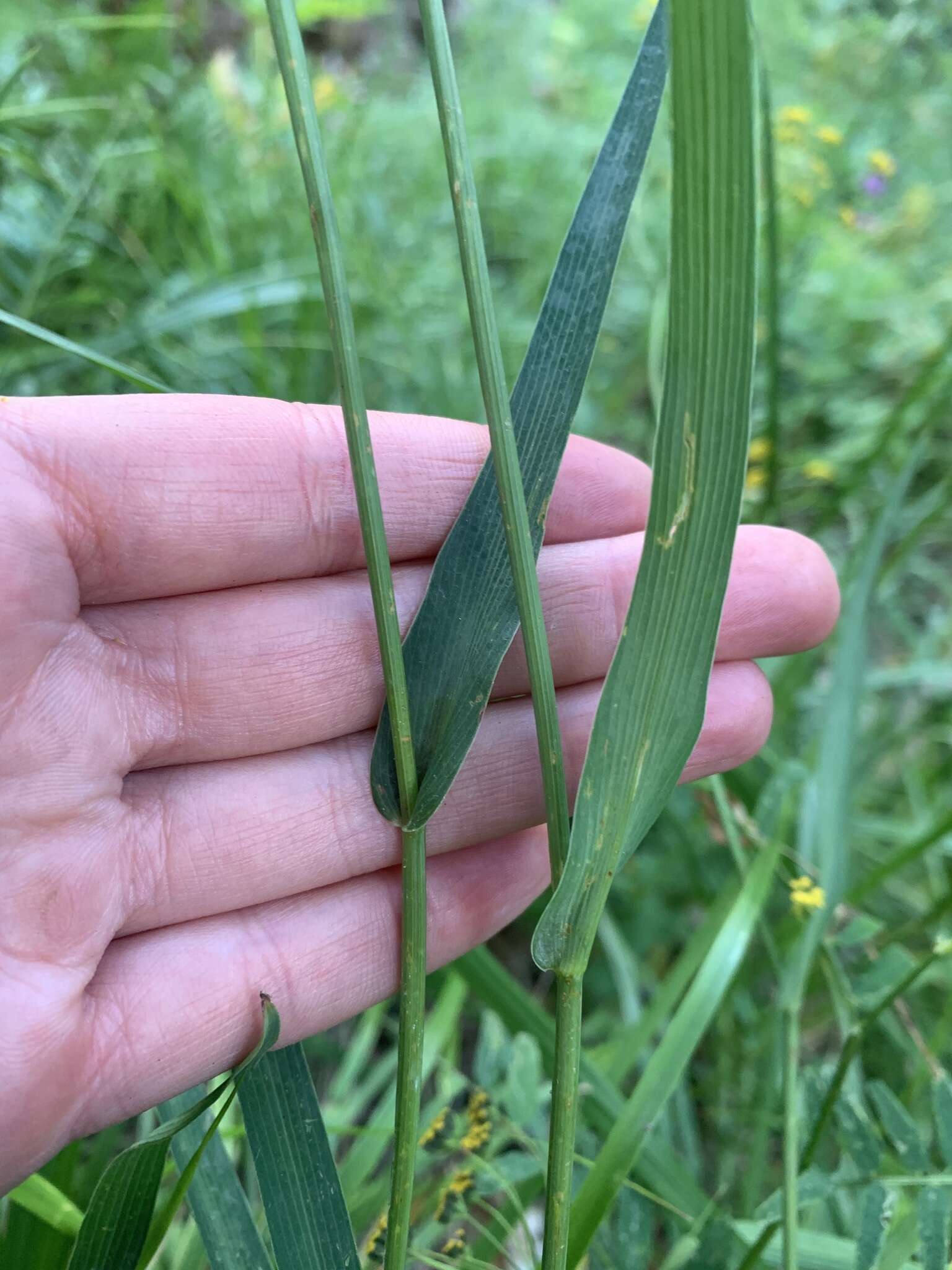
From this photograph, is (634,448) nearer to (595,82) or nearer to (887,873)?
(887,873)

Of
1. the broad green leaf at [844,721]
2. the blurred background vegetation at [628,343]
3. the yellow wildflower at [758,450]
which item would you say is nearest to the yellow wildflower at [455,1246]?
the blurred background vegetation at [628,343]

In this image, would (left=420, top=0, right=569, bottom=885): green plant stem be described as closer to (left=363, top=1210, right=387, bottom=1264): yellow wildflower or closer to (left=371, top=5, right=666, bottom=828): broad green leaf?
(left=371, top=5, right=666, bottom=828): broad green leaf

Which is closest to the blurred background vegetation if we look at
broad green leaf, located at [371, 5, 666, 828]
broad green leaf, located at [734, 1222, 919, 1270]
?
broad green leaf, located at [734, 1222, 919, 1270]

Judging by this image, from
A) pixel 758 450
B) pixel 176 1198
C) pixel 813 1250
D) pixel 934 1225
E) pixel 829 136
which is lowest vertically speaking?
pixel 813 1250

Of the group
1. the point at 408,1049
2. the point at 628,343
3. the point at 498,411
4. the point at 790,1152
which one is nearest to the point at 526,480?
the point at 498,411

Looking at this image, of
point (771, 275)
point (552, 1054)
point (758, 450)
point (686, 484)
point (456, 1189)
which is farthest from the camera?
point (758, 450)

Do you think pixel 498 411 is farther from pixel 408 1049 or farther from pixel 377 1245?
pixel 377 1245

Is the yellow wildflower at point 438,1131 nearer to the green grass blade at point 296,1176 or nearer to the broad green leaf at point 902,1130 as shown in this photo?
the green grass blade at point 296,1176

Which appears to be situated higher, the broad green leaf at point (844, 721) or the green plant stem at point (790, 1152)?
the broad green leaf at point (844, 721)
